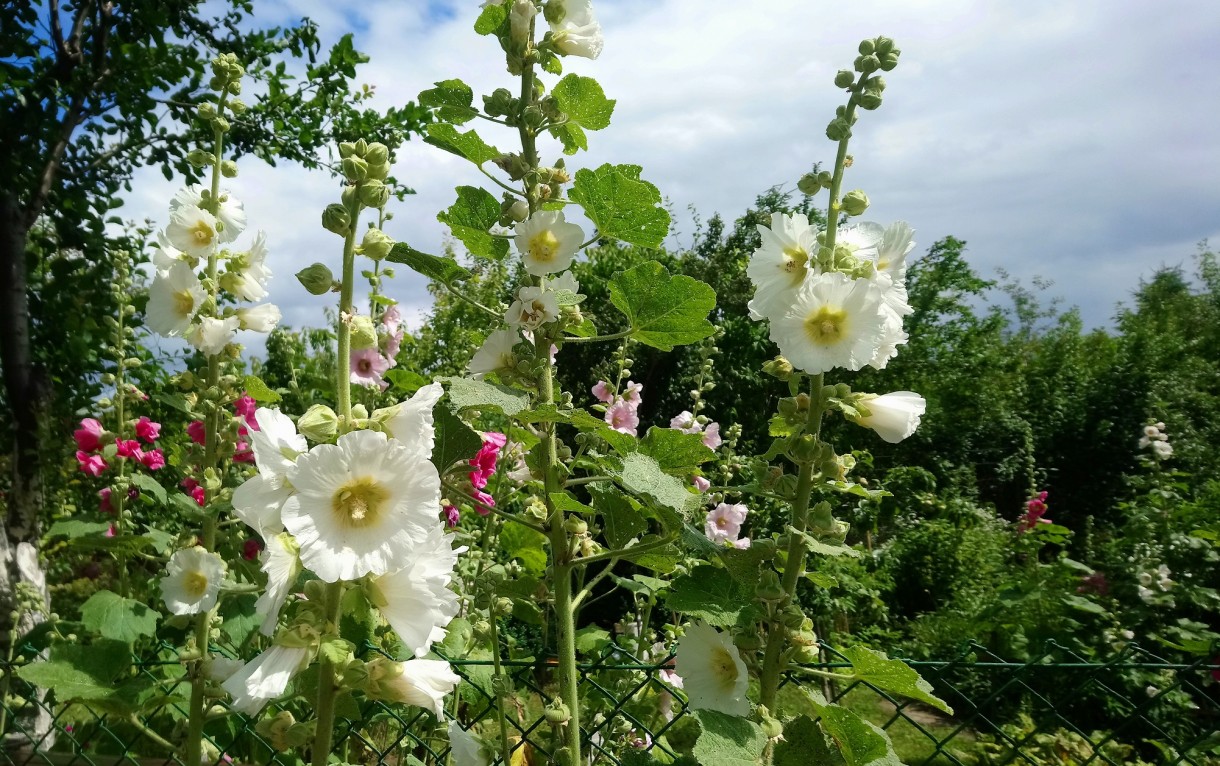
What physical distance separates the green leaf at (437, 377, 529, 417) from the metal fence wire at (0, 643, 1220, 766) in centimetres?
47

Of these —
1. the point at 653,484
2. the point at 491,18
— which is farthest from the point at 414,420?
the point at 491,18

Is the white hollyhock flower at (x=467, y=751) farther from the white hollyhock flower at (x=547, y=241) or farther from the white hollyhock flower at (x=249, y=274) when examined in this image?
the white hollyhock flower at (x=249, y=274)

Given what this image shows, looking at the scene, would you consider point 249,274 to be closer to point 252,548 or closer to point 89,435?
point 89,435

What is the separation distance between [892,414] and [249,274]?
1.43 metres

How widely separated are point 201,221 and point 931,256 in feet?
67.0

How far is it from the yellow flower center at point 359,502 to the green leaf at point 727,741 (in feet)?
1.61

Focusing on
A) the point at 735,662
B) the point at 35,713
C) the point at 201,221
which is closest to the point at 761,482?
the point at 735,662

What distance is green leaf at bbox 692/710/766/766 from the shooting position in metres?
0.96

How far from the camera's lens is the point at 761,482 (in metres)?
1.21

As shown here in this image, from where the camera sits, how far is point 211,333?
1.69 m

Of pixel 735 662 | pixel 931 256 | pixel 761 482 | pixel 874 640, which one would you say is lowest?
pixel 874 640

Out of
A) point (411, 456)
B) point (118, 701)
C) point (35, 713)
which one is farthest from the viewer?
point (35, 713)

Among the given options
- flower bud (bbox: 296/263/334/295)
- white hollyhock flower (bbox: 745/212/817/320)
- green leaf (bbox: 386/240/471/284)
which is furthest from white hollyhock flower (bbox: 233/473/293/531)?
white hollyhock flower (bbox: 745/212/817/320)

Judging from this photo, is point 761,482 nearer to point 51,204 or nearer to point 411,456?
point 411,456
